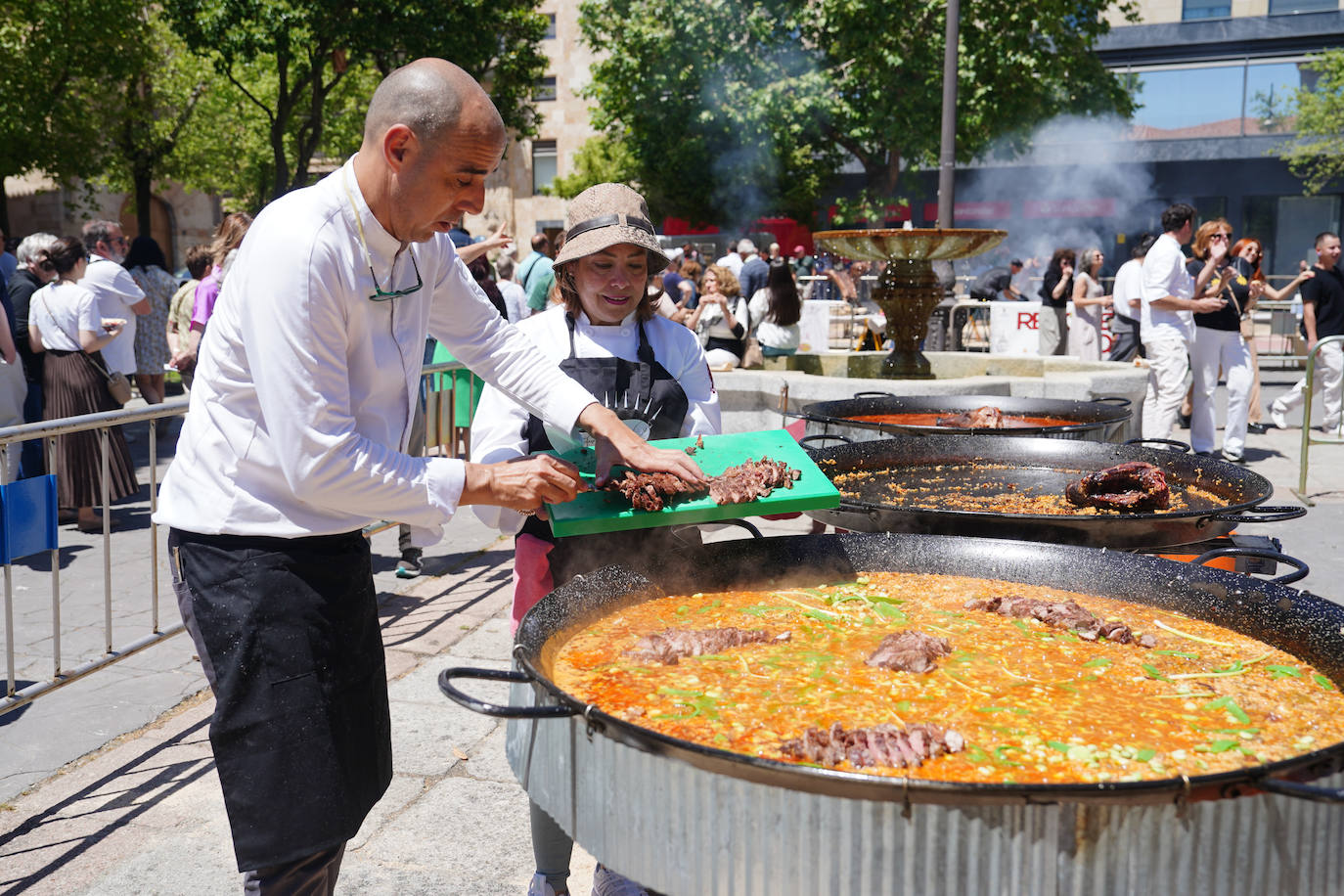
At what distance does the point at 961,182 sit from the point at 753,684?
4185 centimetres

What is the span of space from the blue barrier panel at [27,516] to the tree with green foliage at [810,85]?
26838 millimetres

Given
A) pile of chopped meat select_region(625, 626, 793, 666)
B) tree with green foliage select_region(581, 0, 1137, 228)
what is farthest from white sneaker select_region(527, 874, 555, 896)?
tree with green foliage select_region(581, 0, 1137, 228)

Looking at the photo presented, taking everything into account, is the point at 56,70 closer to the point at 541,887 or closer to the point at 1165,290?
the point at 1165,290

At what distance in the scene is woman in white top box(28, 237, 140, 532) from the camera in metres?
8.47

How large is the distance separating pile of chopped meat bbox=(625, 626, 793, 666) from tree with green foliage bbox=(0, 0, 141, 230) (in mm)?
22312

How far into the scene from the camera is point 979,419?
577 centimetres

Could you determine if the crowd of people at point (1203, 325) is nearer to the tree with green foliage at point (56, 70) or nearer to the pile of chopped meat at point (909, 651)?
the pile of chopped meat at point (909, 651)

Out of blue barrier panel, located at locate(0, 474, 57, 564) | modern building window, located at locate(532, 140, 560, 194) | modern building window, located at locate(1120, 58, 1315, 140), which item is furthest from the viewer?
modern building window, located at locate(532, 140, 560, 194)

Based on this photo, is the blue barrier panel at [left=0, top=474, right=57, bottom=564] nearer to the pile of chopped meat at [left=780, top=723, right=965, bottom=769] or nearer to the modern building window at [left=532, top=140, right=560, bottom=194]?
the pile of chopped meat at [left=780, top=723, right=965, bottom=769]

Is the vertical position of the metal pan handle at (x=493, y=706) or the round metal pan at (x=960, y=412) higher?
the round metal pan at (x=960, y=412)

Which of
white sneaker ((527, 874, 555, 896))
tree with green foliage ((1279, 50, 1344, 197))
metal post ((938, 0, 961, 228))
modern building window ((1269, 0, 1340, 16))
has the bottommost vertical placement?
white sneaker ((527, 874, 555, 896))

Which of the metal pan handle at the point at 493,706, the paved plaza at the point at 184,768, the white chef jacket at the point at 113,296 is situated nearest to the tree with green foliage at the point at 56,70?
the white chef jacket at the point at 113,296

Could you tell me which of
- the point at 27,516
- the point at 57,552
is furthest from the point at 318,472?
the point at 57,552

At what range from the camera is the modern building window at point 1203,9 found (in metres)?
42.1
